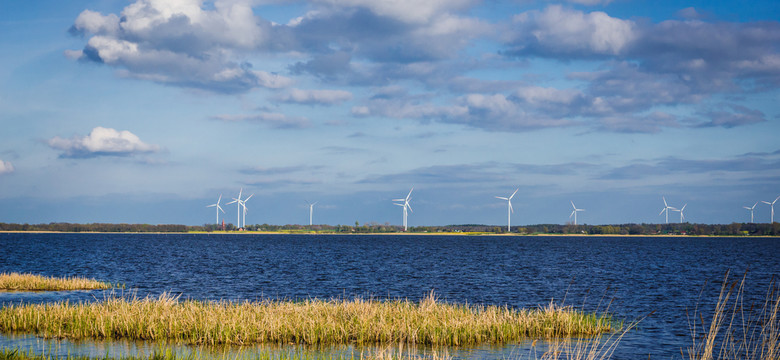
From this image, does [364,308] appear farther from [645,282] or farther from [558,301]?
[645,282]

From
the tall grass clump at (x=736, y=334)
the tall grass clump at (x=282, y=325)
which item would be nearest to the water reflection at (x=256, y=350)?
the tall grass clump at (x=282, y=325)

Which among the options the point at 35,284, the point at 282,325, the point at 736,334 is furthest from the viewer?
the point at 35,284

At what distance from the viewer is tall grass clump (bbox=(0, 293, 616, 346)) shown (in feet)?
88.6

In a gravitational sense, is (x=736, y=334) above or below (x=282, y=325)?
below

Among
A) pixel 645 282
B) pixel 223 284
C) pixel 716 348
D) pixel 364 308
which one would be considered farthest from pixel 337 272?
pixel 716 348

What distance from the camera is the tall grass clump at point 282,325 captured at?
88.6 ft

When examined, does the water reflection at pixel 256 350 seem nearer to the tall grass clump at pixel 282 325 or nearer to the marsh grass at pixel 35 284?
the tall grass clump at pixel 282 325

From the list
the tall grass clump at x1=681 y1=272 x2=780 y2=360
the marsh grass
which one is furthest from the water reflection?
the marsh grass

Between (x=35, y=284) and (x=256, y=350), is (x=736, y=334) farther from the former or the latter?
(x=35, y=284)

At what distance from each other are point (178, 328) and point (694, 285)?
54265 millimetres

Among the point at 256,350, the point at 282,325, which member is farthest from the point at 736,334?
the point at 256,350

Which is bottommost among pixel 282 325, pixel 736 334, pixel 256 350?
pixel 736 334

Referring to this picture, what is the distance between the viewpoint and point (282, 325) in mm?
27375

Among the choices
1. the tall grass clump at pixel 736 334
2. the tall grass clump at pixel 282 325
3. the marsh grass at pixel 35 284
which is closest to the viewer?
the tall grass clump at pixel 736 334
